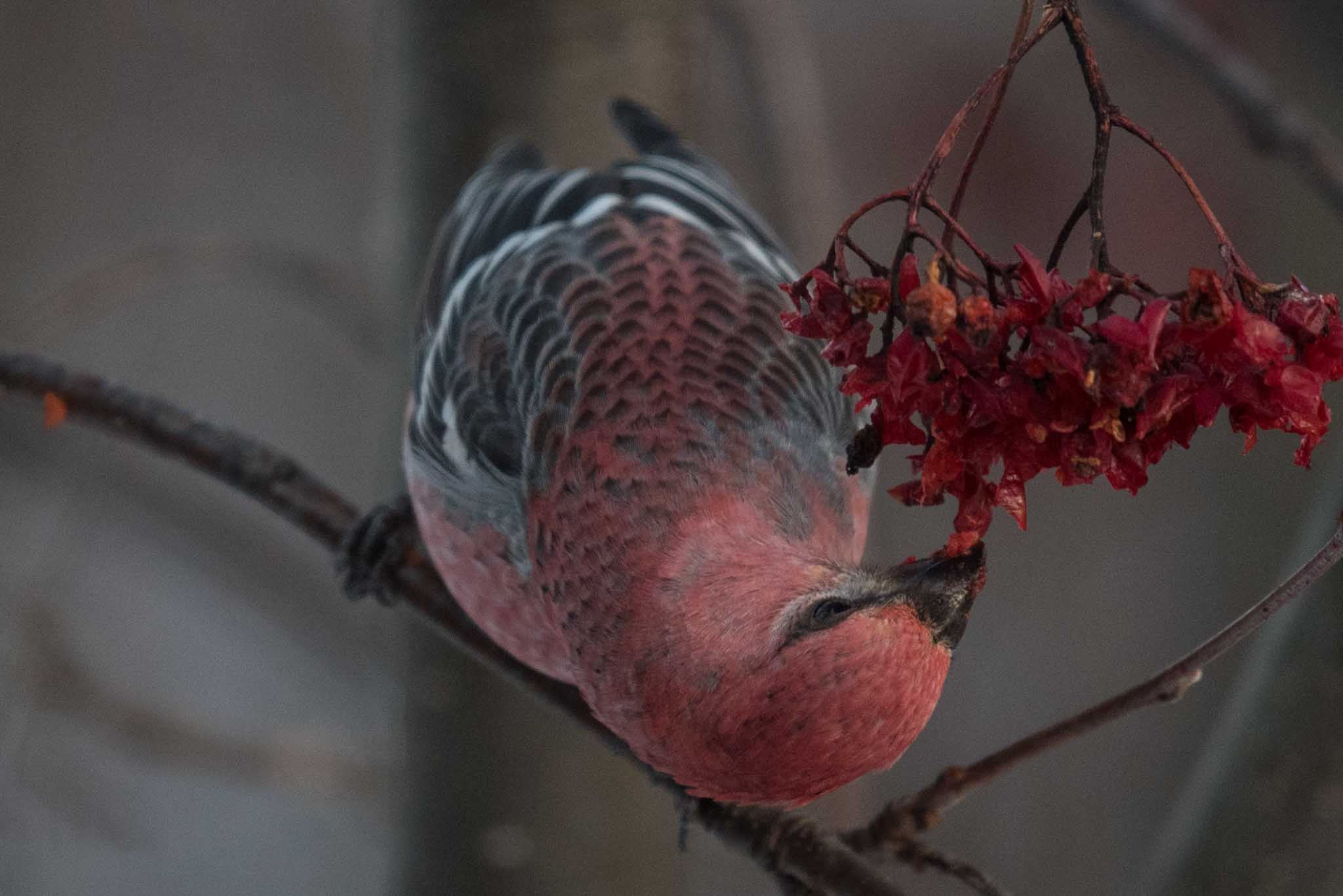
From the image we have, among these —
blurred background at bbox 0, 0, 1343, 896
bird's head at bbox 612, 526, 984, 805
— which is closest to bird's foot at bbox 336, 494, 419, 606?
blurred background at bbox 0, 0, 1343, 896

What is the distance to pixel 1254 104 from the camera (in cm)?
278

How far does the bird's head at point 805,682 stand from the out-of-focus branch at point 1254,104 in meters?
1.35

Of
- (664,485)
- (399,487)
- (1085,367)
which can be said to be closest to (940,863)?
(664,485)

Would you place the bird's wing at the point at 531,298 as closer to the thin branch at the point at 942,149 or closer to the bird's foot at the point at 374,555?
the bird's foot at the point at 374,555

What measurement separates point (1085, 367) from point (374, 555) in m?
2.06

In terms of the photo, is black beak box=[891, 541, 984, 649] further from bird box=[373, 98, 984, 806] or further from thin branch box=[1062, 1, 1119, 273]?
thin branch box=[1062, 1, 1119, 273]

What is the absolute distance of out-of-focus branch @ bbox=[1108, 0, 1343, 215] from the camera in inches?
107

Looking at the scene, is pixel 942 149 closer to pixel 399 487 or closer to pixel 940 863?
pixel 940 863

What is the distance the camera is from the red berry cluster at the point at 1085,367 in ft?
4.64

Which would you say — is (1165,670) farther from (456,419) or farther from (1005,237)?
(1005,237)

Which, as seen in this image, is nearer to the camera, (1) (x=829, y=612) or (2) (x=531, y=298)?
(1) (x=829, y=612)

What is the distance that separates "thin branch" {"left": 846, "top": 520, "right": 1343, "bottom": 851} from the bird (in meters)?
0.14

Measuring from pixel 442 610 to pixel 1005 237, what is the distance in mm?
2812

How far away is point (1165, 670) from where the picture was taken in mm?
1626
